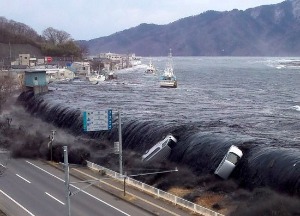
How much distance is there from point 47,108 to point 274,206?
132 ft

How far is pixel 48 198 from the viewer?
89.2 feet

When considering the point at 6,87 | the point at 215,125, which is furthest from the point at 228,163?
the point at 6,87

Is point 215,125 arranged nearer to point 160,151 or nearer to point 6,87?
point 160,151

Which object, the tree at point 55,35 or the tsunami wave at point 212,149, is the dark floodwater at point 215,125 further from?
the tree at point 55,35

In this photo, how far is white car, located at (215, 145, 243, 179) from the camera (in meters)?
30.5

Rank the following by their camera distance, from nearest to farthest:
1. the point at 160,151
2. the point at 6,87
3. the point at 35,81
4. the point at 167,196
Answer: the point at 167,196
the point at 160,151
the point at 35,81
the point at 6,87

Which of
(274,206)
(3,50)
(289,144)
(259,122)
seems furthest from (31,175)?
(3,50)

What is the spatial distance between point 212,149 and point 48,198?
516 inches

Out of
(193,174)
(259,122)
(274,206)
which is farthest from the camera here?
(259,122)

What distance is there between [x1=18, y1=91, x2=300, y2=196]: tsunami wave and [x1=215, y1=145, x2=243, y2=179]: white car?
1.29 ft

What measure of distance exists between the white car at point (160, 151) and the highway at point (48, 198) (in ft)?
21.2

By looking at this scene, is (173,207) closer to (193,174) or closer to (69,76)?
(193,174)

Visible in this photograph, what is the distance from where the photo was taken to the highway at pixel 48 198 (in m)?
25.0

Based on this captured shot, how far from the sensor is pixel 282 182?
27.7m
